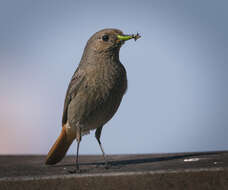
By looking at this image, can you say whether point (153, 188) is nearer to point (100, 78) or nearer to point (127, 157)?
point (100, 78)

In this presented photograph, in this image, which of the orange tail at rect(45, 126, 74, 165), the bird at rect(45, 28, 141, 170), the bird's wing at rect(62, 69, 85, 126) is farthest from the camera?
the orange tail at rect(45, 126, 74, 165)

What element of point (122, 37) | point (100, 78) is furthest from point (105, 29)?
point (100, 78)

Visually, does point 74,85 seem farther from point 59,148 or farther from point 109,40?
point 59,148

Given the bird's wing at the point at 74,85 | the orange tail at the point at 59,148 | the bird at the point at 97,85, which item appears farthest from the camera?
the orange tail at the point at 59,148

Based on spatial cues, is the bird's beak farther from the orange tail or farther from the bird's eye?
the orange tail

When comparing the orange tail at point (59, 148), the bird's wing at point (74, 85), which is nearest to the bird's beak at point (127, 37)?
the bird's wing at point (74, 85)

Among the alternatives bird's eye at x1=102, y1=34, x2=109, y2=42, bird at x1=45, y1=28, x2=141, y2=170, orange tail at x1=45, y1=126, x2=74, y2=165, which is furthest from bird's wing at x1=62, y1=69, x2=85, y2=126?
bird's eye at x1=102, y1=34, x2=109, y2=42

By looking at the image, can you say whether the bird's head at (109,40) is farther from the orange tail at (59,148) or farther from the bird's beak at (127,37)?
the orange tail at (59,148)
